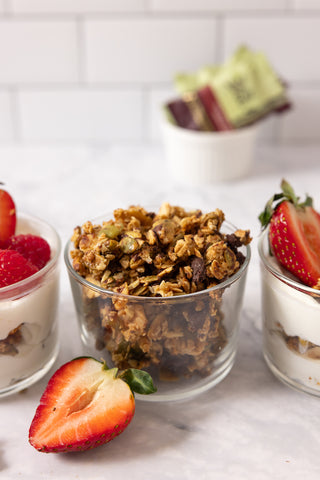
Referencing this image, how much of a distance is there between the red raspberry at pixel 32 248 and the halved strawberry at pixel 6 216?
16mm

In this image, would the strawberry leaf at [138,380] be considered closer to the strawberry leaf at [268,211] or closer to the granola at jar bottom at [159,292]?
the granola at jar bottom at [159,292]

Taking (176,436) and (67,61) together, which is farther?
(67,61)

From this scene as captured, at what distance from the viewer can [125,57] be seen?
50.4 inches

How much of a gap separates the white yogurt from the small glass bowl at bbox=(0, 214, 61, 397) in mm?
233

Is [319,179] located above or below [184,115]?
below

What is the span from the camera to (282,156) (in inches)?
51.6

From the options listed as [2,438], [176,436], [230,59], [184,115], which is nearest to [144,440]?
[176,436]

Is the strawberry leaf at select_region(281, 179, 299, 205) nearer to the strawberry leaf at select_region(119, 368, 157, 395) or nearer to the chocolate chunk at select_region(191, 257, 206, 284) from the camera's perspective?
the chocolate chunk at select_region(191, 257, 206, 284)

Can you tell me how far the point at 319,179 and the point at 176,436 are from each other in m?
0.75

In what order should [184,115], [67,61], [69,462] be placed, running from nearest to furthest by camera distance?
1. [69,462]
2. [184,115]
3. [67,61]

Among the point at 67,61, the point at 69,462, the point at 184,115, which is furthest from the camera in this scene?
the point at 67,61

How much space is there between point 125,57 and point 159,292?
85cm

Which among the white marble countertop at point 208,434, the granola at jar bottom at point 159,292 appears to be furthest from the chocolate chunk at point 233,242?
the white marble countertop at point 208,434

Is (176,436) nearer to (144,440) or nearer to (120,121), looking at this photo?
A: (144,440)
